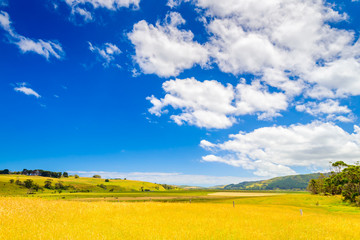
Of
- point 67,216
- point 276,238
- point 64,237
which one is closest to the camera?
point 64,237

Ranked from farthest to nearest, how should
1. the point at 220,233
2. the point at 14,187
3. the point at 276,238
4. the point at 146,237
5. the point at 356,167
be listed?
1. the point at 14,187
2. the point at 356,167
3. the point at 220,233
4. the point at 276,238
5. the point at 146,237

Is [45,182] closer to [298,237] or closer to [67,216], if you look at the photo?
[67,216]

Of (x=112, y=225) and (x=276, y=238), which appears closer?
(x=276, y=238)

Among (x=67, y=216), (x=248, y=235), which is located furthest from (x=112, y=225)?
(x=248, y=235)

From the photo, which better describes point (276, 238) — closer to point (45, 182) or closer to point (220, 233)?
point (220, 233)

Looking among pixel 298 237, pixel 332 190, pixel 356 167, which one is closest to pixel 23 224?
pixel 298 237

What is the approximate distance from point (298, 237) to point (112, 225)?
511 inches

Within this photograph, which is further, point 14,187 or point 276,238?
point 14,187

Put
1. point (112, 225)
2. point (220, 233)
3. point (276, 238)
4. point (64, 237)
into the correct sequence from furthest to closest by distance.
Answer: point (112, 225) < point (220, 233) < point (276, 238) < point (64, 237)

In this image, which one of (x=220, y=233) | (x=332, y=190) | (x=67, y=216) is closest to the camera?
(x=220, y=233)

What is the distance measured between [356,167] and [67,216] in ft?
305

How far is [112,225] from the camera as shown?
16.0 metres

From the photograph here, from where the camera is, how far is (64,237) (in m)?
11.7

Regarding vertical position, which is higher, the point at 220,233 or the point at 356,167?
the point at 356,167
